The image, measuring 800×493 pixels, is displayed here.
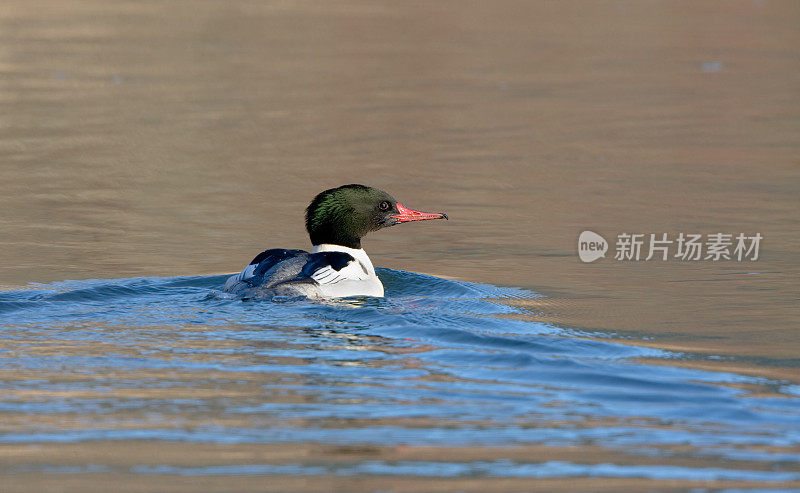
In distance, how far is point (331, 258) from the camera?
31.3ft

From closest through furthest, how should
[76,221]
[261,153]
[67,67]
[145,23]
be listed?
[76,221]
[261,153]
[67,67]
[145,23]

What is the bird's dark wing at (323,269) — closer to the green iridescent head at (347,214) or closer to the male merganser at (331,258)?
the male merganser at (331,258)

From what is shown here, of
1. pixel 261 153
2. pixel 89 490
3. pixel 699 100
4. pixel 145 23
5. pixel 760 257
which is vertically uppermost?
pixel 145 23

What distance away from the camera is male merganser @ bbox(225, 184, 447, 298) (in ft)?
30.3

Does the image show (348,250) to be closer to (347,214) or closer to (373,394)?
(347,214)

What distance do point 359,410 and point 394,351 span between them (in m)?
1.33

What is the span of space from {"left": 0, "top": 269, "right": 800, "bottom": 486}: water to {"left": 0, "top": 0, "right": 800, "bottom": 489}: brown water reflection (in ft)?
4.14

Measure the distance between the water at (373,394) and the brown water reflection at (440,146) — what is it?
1261mm

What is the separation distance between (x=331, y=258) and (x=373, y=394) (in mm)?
3013

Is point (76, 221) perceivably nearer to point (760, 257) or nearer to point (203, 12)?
point (760, 257)

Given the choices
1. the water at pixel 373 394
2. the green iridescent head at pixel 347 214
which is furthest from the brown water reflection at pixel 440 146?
the water at pixel 373 394

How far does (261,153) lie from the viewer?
Result: 16.5 metres

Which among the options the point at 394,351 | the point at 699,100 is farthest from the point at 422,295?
the point at 699,100

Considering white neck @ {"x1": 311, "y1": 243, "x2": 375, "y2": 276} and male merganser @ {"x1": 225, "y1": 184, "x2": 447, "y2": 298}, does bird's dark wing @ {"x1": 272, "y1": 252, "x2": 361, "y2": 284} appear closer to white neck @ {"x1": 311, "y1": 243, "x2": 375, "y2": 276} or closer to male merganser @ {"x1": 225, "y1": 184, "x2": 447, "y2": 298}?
male merganser @ {"x1": 225, "y1": 184, "x2": 447, "y2": 298}
